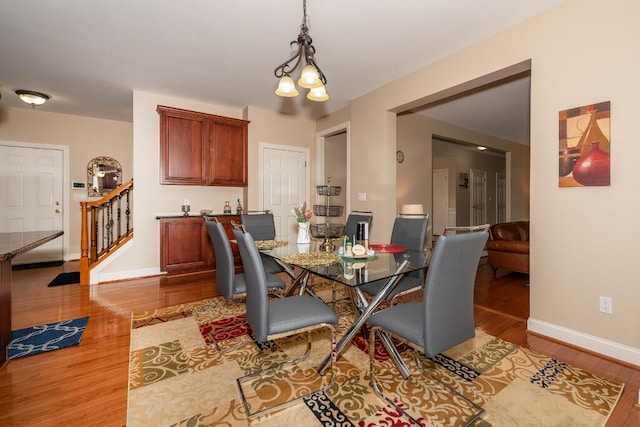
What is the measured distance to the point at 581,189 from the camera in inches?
86.7

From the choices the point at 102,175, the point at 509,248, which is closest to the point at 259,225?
the point at 509,248

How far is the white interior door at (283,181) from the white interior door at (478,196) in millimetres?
5412

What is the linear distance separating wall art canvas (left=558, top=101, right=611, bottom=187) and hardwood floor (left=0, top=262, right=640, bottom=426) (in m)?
1.30

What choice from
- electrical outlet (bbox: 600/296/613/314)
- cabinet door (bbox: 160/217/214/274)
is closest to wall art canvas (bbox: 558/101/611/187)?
electrical outlet (bbox: 600/296/613/314)

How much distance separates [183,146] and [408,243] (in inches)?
138

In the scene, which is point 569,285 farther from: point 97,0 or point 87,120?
point 87,120

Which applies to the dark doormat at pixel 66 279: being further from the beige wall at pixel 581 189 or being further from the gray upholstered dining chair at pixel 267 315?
the beige wall at pixel 581 189

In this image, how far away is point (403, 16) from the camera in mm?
2434

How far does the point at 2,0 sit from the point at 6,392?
285 centimetres

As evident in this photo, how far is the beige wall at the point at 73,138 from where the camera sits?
4832 mm

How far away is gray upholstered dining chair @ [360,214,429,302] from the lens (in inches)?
86.2

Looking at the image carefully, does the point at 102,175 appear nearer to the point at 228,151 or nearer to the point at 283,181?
the point at 228,151

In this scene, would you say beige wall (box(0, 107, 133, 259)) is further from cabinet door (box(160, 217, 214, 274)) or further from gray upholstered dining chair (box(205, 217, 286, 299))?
gray upholstered dining chair (box(205, 217, 286, 299))

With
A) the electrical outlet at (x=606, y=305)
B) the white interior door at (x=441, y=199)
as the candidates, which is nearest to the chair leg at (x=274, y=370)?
the electrical outlet at (x=606, y=305)
